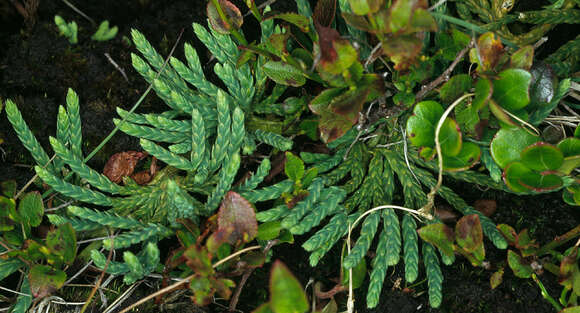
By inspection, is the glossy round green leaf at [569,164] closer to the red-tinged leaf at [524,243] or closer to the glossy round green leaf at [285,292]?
the red-tinged leaf at [524,243]

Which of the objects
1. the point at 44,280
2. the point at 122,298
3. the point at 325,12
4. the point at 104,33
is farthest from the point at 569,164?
the point at 104,33

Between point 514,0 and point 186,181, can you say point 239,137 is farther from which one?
point 514,0

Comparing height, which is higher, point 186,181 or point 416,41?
point 416,41

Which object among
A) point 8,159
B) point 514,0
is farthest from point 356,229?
point 8,159

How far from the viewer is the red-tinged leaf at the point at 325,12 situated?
1862 millimetres

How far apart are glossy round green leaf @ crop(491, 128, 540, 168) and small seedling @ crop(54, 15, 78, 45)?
6.45ft

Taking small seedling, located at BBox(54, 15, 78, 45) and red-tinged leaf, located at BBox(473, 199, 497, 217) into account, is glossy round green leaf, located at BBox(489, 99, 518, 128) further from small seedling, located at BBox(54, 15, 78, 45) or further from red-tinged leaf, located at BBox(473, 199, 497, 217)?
small seedling, located at BBox(54, 15, 78, 45)

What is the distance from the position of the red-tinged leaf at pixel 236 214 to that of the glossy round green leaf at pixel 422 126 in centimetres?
66

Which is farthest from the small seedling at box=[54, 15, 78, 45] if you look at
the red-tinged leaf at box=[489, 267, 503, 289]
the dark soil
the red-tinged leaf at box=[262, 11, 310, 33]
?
the red-tinged leaf at box=[489, 267, 503, 289]

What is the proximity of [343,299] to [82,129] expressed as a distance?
1.40 metres

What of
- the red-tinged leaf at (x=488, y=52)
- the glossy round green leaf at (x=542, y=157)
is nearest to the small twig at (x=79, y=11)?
the red-tinged leaf at (x=488, y=52)

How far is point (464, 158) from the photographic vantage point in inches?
69.6

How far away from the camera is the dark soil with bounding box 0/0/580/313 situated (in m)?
1.97

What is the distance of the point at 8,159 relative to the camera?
2207mm
